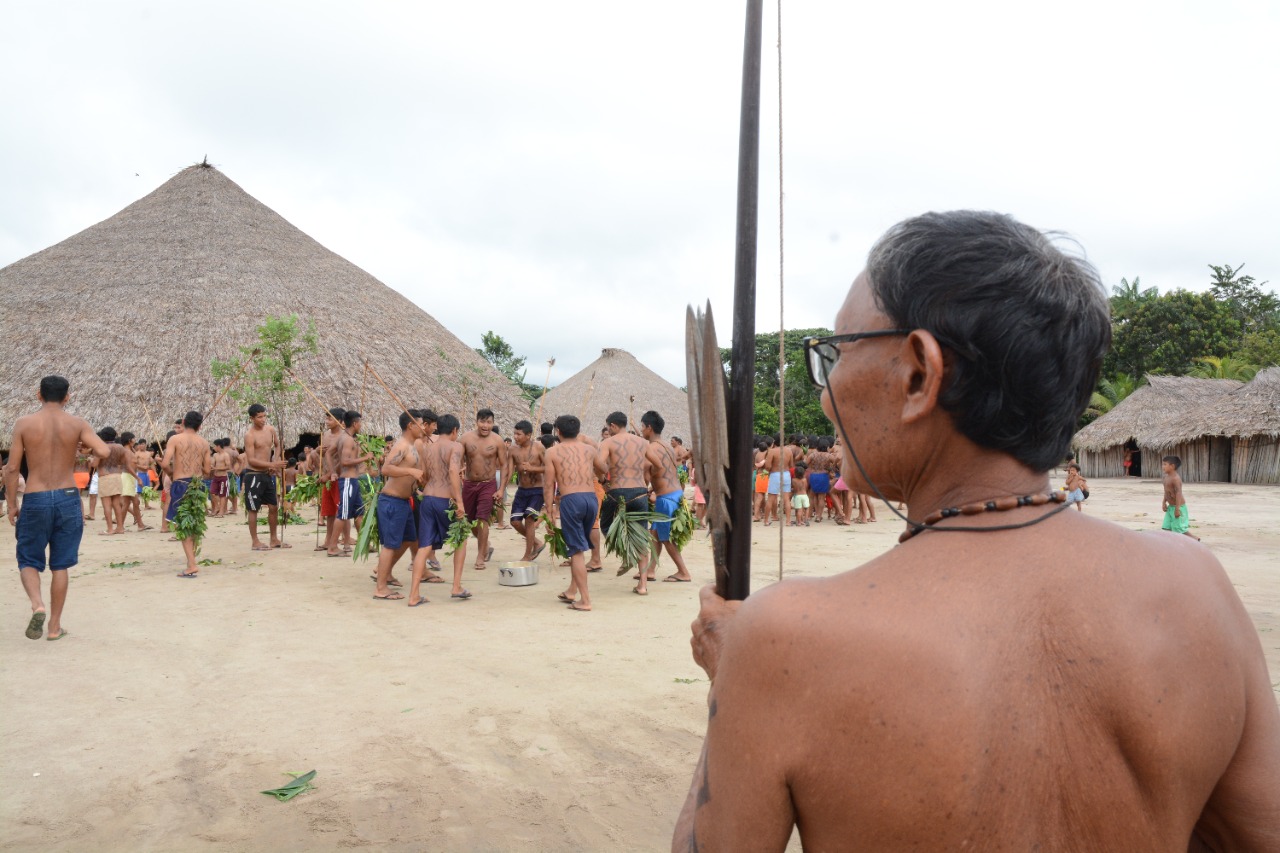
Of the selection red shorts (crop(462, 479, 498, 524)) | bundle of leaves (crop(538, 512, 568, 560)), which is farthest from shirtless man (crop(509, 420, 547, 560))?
bundle of leaves (crop(538, 512, 568, 560))

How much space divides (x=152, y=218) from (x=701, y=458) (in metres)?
28.4

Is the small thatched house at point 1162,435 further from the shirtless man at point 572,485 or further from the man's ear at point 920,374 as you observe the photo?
the man's ear at point 920,374

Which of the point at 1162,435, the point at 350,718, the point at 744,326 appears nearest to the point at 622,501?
the point at 350,718

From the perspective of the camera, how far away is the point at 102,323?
21703 mm

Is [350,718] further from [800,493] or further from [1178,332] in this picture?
→ [1178,332]

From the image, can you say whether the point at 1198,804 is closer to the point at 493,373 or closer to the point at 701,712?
the point at 701,712

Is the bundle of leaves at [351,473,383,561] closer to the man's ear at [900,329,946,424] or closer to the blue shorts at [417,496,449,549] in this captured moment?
the blue shorts at [417,496,449,549]

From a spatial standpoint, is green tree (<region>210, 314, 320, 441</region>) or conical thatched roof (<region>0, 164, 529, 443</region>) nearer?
green tree (<region>210, 314, 320, 441</region>)

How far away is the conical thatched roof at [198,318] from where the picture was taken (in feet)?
67.2

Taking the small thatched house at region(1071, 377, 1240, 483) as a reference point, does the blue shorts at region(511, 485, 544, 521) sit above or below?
below

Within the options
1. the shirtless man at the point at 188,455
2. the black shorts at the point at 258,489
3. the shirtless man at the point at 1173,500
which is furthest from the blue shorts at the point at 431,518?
the shirtless man at the point at 1173,500

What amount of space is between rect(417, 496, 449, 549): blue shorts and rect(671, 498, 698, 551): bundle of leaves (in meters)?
2.54

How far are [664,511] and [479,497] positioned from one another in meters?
2.43

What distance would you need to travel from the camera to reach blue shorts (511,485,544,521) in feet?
35.5
